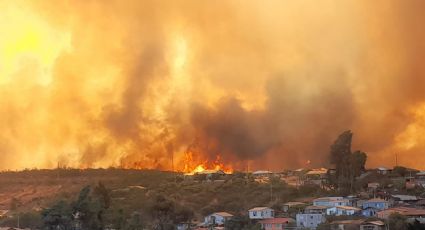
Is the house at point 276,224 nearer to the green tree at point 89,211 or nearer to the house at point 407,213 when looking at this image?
the house at point 407,213

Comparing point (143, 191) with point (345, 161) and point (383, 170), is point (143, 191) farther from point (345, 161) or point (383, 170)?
point (383, 170)

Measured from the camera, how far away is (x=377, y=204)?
187 ft

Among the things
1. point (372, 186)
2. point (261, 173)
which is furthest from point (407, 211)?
point (261, 173)

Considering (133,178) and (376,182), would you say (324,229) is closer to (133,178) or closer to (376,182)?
(376,182)

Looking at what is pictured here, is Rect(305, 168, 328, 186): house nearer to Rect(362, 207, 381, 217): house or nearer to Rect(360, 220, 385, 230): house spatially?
Rect(362, 207, 381, 217): house

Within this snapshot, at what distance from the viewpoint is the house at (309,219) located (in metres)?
53.7

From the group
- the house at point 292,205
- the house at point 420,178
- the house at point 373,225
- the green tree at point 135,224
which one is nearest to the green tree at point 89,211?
the green tree at point 135,224

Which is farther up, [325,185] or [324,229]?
[325,185]

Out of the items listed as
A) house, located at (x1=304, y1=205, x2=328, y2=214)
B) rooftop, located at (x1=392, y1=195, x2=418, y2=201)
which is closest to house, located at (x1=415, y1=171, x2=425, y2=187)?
rooftop, located at (x1=392, y1=195, x2=418, y2=201)

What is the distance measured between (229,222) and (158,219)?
7853 mm

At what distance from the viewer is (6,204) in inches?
3024

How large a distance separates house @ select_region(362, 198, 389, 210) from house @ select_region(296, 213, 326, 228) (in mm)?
5449

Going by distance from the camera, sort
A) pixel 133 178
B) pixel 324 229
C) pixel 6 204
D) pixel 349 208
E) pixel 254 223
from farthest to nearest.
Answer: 1. pixel 133 178
2. pixel 6 204
3. pixel 349 208
4. pixel 254 223
5. pixel 324 229

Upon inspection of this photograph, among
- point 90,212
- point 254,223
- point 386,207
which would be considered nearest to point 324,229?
point 254,223
